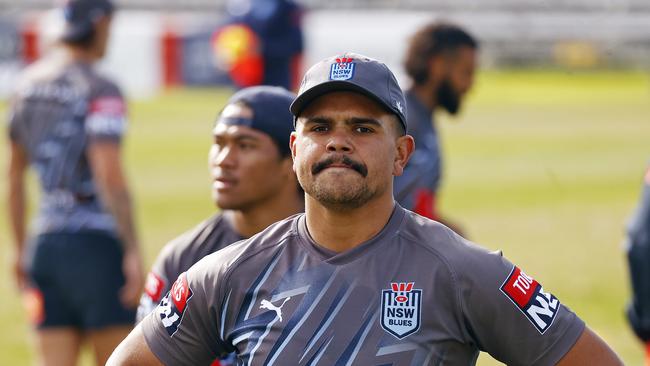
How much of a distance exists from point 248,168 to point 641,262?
1.88 m

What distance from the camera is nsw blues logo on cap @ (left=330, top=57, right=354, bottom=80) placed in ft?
11.0

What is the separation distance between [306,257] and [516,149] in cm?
1937

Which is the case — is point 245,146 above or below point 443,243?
below

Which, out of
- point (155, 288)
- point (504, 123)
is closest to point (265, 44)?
point (155, 288)

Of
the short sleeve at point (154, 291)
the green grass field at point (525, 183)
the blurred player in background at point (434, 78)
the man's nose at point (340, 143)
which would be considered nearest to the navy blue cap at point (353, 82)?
the man's nose at point (340, 143)

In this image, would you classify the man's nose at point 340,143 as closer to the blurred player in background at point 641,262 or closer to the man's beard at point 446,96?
the blurred player in background at point 641,262

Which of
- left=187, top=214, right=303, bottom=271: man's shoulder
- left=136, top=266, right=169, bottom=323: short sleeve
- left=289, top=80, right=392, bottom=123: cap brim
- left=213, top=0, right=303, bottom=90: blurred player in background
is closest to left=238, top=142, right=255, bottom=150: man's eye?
left=136, top=266, right=169, bottom=323: short sleeve

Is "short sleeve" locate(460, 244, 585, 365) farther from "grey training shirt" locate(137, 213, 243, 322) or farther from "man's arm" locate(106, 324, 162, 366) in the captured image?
"grey training shirt" locate(137, 213, 243, 322)

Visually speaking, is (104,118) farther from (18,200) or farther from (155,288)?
(155,288)

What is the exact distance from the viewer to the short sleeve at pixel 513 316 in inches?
128

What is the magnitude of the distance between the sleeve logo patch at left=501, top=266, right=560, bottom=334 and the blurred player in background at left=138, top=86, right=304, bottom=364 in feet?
5.66

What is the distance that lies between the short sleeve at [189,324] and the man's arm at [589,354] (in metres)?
0.99

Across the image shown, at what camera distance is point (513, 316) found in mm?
3264

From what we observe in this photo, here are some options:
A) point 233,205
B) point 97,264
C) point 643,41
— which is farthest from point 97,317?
point 643,41
